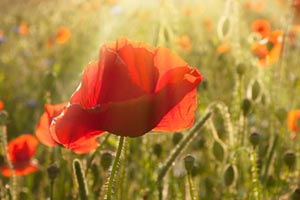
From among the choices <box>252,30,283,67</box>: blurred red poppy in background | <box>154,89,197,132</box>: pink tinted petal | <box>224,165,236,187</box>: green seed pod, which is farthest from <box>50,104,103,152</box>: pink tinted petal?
<box>252,30,283,67</box>: blurred red poppy in background

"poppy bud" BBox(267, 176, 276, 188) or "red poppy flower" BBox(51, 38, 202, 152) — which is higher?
"red poppy flower" BBox(51, 38, 202, 152)

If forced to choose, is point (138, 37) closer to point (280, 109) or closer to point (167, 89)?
point (280, 109)

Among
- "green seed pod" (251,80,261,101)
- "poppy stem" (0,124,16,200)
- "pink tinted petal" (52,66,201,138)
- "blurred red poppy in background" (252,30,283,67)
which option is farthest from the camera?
"blurred red poppy in background" (252,30,283,67)

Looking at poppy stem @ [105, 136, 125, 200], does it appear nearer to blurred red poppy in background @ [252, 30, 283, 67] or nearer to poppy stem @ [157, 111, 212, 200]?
poppy stem @ [157, 111, 212, 200]

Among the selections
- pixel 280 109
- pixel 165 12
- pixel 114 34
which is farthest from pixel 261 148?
pixel 114 34

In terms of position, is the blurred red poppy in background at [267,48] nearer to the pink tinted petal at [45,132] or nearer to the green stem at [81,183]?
→ the pink tinted petal at [45,132]

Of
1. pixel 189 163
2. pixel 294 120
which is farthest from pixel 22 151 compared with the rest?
pixel 294 120

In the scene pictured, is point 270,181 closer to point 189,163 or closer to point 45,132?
point 189,163
